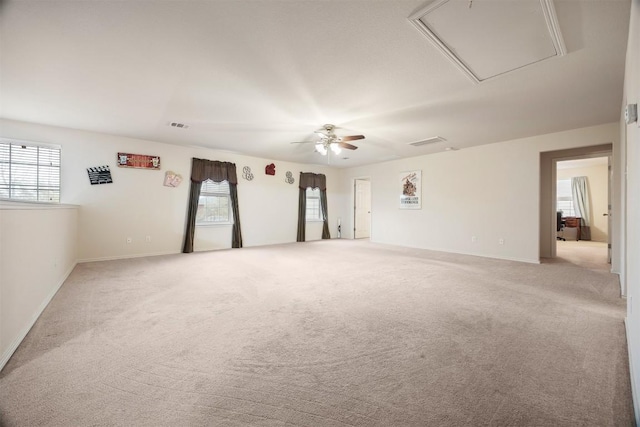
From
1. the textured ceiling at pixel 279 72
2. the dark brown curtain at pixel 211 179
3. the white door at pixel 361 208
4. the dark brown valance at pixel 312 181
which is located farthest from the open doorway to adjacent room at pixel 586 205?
the dark brown curtain at pixel 211 179

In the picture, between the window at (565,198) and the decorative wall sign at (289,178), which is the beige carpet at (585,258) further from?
the decorative wall sign at (289,178)

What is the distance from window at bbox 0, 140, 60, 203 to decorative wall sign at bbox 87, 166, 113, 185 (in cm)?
45

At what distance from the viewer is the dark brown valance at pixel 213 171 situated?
605 centimetres

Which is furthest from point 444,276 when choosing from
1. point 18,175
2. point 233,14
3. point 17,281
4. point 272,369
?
point 18,175

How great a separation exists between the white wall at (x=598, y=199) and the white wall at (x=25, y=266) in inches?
509

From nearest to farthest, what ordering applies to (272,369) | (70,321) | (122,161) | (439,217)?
(272,369) < (70,321) < (122,161) < (439,217)

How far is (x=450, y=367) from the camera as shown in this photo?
1657 mm

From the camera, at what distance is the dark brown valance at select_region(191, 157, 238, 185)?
6.05m

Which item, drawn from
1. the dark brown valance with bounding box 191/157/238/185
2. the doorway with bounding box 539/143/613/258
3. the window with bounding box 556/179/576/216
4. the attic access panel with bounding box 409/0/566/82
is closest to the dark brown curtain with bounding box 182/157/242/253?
the dark brown valance with bounding box 191/157/238/185

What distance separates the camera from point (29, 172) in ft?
14.6

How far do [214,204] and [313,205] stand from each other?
3.15 meters

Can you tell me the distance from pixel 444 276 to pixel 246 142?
14.9 feet

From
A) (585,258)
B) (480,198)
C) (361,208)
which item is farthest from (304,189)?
(585,258)

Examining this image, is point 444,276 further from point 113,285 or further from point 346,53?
point 113,285
